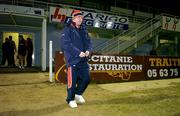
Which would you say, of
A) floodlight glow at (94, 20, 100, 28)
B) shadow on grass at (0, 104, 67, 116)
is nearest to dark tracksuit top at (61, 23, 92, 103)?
shadow on grass at (0, 104, 67, 116)

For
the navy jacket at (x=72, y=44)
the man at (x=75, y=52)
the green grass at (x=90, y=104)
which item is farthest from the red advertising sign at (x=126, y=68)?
the navy jacket at (x=72, y=44)

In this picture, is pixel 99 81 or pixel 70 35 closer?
pixel 70 35

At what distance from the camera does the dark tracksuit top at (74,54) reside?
6035 millimetres

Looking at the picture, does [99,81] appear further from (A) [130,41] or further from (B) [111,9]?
(B) [111,9]

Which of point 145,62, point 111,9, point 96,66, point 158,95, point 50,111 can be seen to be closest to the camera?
point 50,111

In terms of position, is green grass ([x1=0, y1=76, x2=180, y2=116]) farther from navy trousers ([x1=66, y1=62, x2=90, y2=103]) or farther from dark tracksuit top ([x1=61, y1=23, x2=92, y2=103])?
dark tracksuit top ([x1=61, y1=23, x2=92, y2=103])

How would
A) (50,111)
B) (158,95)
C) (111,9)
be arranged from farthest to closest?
1. (111,9)
2. (158,95)
3. (50,111)

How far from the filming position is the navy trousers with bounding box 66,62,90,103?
20.0 feet

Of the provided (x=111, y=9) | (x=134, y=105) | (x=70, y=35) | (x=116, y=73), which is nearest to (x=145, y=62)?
(x=116, y=73)

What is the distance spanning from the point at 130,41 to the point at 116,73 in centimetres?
869

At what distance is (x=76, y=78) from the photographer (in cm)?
617

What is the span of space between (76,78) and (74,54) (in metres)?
0.51

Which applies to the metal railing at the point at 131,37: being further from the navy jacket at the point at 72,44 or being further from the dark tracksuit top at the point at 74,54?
the navy jacket at the point at 72,44

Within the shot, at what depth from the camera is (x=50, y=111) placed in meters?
5.87
